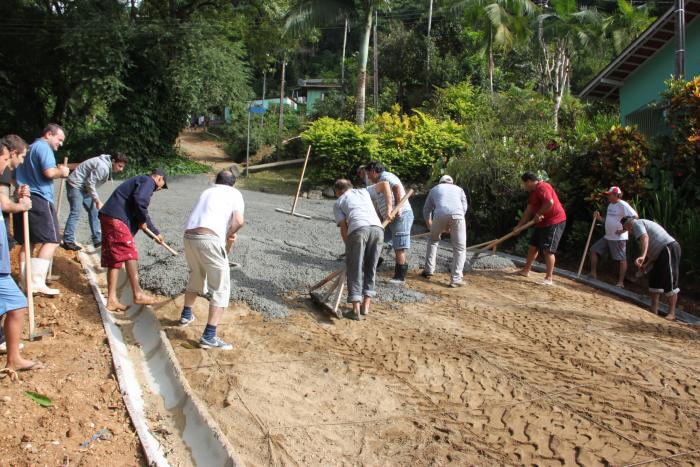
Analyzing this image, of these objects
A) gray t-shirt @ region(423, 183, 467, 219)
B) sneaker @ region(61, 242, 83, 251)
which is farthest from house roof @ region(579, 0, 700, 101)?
sneaker @ region(61, 242, 83, 251)

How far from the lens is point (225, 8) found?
2408 centimetres

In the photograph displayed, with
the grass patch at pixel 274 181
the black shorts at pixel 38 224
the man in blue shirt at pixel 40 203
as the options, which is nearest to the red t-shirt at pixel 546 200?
the man in blue shirt at pixel 40 203

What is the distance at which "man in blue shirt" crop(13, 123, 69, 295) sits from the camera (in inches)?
226

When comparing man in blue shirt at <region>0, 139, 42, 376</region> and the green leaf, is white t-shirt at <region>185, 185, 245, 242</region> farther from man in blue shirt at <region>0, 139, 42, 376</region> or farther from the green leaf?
the green leaf

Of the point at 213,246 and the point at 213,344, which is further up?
the point at 213,246

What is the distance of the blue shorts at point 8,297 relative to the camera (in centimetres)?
404

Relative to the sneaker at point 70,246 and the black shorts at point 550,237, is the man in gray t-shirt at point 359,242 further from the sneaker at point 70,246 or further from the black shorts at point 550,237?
the sneaker at point 70,246

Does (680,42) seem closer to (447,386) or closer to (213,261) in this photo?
(447,386)

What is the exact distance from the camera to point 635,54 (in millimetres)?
14641

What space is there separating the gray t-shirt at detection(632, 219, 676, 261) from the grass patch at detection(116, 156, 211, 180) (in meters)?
16.2

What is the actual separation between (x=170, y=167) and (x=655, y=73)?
51.1ft

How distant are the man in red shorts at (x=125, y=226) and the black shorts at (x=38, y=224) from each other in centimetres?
47

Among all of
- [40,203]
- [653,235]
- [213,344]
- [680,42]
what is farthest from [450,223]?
[680,42]

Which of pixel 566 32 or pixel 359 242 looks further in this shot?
pixel 566 32
